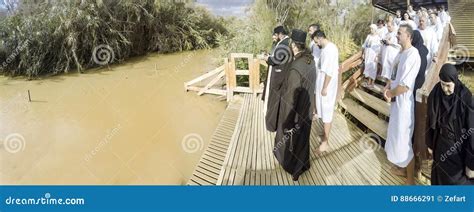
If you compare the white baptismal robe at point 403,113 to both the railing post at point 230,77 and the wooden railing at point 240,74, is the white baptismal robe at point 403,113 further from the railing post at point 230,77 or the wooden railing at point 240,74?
the railing post at point 230,77

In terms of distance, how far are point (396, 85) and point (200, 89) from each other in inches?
Result: 218

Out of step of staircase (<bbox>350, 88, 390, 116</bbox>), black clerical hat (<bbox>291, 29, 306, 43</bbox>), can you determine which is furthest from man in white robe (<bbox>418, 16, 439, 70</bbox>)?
black clerical hat (<bbox>291, 29, 306, 43</bbox>)

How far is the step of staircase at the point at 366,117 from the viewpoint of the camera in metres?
3.88

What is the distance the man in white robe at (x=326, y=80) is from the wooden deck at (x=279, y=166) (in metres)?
0.34

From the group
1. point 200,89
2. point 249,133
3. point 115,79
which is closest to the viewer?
point 249,133

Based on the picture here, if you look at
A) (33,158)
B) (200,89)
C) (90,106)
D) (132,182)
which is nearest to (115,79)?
(90,106)

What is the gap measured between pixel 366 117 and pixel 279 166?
1.50 meters

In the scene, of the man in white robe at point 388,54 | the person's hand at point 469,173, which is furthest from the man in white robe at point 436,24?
the person's hand at point 469,173

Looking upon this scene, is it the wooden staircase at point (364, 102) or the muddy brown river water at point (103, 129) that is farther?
the muddy brown river water at point (103, 129)

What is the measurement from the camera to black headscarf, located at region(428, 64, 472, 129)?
2.29 m

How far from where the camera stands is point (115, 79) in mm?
10062

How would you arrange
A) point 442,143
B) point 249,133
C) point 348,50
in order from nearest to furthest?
point 442,143 < point 249,133 < point 348,50

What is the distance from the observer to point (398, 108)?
9.36ft

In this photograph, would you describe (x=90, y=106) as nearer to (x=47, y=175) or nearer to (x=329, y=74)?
(x=47, y=175)
